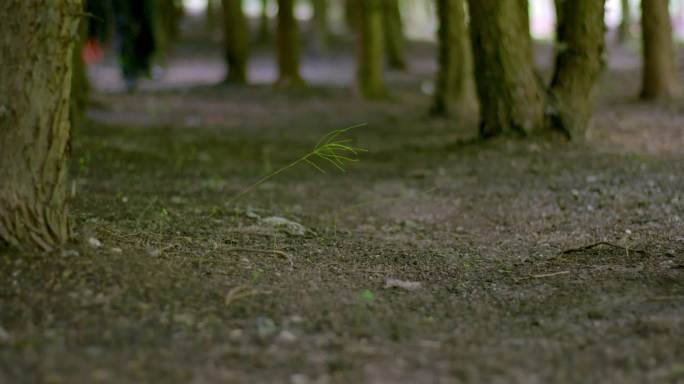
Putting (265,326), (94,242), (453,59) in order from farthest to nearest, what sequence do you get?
1. (453,59)
2. (94,242)
3. (265,326)

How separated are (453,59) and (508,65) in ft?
12.7

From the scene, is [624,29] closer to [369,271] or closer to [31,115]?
[369,271]

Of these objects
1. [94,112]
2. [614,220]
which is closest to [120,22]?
[94,112]

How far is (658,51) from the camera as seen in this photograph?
11.1 m

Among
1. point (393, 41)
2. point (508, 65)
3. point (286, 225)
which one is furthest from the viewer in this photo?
point (393, 41)

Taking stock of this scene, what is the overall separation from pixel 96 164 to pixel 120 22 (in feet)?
13.9

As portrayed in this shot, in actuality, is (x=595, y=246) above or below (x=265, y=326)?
below

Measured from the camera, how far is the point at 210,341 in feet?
8.95

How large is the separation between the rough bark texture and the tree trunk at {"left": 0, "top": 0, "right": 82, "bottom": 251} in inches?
209

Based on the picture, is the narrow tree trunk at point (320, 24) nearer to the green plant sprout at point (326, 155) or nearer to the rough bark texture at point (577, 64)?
the green plant sprout at point (326, 155)

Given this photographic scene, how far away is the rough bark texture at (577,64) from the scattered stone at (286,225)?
11.9 feet

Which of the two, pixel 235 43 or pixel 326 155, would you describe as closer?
pixel 326 155

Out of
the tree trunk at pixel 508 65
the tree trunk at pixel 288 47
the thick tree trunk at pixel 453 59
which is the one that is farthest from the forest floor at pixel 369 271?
the tree trunk at pixel 288 47

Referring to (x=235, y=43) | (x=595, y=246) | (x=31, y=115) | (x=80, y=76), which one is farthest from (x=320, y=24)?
(x=31, y=115)
